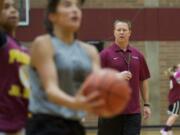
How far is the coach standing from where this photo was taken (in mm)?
6742

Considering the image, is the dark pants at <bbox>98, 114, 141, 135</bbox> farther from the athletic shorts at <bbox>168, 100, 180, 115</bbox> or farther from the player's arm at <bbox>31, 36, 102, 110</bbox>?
the athletic shorts at <bbox>168, 100, 180, 115</bbox>

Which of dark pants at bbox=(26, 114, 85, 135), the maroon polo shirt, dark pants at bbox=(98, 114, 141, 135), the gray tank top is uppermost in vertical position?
the gray tank top

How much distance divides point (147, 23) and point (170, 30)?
63cm

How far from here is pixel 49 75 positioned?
3287mm

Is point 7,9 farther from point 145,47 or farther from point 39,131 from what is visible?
point 145,47

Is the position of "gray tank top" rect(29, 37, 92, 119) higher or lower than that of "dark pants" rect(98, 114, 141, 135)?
higher

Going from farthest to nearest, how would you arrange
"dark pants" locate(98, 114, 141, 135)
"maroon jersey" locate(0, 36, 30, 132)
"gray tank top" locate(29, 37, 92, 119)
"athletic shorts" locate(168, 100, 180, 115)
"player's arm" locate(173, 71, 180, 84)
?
1. "player's arm" locate(173, 71, 180, 84)
2. "athletic shorts" locate(168, 100, 180, 115)
3. "dark pants" locate(98, 114, 141, 135)
4. "maroon jersey" locate(0, 36, 30, 132)
5. "gray tank top" locate(29, 37, 92, 119)

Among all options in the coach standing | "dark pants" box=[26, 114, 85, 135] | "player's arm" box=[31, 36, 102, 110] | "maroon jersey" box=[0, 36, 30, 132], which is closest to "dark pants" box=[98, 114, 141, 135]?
the coach standing

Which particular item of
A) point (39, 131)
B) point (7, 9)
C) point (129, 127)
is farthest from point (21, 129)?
point (129, 127)

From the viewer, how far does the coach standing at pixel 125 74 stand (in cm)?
674

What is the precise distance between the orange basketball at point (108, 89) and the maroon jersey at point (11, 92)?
1.23 m

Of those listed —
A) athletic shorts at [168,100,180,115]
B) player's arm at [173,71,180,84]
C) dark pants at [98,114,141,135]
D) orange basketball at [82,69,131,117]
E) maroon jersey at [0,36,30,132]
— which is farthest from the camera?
player's arm at [173,71,180,84]

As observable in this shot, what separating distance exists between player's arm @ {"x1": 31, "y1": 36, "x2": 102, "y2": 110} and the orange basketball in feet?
0.22

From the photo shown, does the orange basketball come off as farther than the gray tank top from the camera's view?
No
